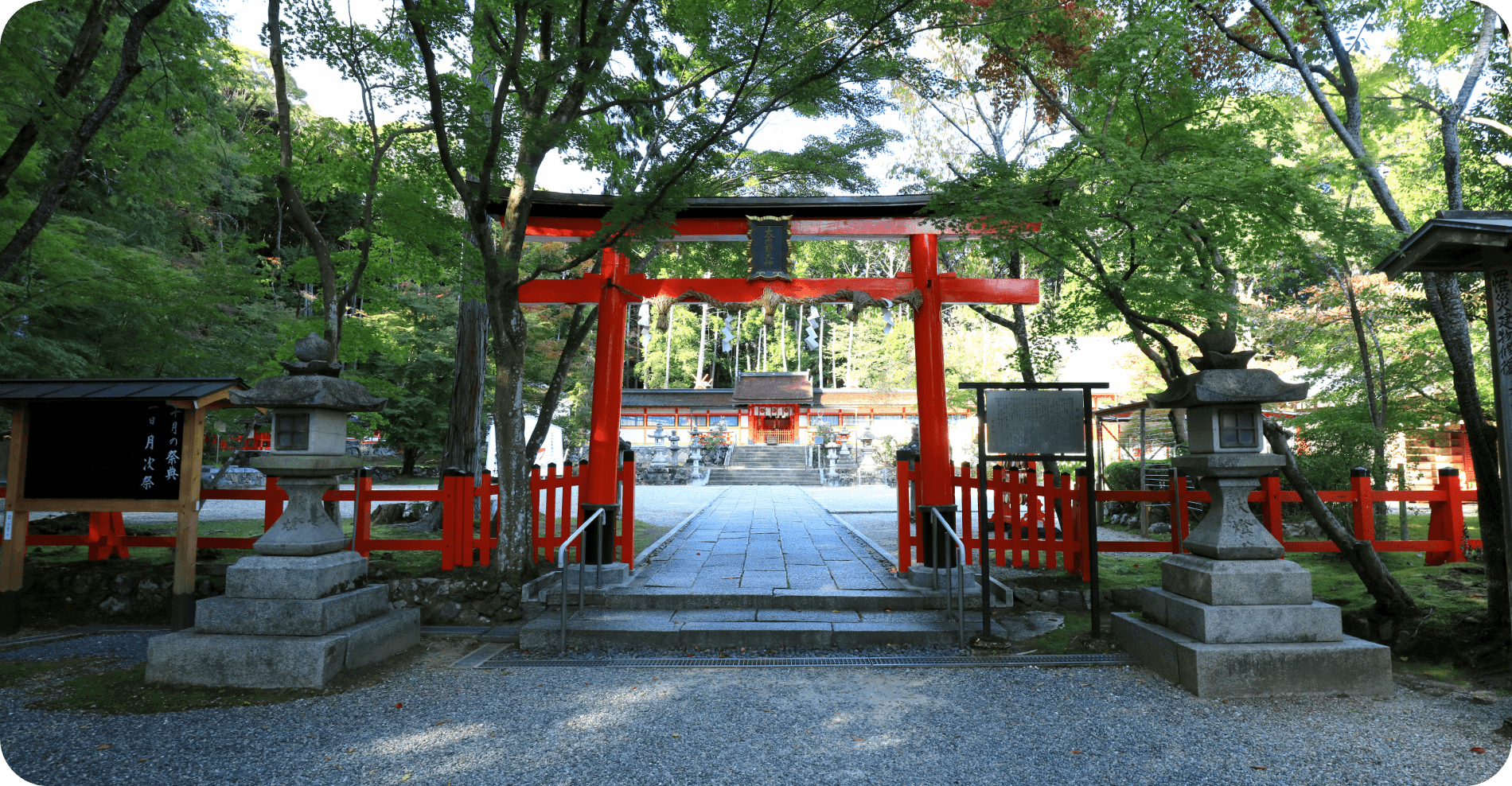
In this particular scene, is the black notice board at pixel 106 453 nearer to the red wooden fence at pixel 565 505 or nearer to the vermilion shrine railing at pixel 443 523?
the vermilion shrine railing at pixel 443 523

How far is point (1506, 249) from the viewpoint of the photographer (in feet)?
10.7

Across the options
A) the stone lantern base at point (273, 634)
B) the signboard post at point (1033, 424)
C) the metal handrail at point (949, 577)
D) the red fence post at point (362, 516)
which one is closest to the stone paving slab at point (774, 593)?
the metal handrail at point (949, 577)

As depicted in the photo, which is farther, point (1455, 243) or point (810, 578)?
point (810, 578)

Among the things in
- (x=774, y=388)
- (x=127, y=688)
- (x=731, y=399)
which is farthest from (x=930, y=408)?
(x=731, y=399)

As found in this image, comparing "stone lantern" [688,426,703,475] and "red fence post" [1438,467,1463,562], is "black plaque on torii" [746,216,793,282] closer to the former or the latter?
"red fence post" [1438,467,1463,562]

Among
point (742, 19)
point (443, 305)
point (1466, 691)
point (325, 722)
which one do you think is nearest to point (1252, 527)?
point (1466, 691)

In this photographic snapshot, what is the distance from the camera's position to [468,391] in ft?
28.9

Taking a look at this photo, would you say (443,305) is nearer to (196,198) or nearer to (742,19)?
(196,198)

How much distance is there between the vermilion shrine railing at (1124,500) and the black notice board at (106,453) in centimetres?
632

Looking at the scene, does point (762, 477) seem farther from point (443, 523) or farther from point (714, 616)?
point (714, 616)

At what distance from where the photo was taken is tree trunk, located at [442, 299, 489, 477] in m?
8.68

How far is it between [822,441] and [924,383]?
20.1 meters

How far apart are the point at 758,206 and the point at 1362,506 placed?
6.01 metres

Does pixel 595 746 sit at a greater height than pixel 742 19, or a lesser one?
lesser
